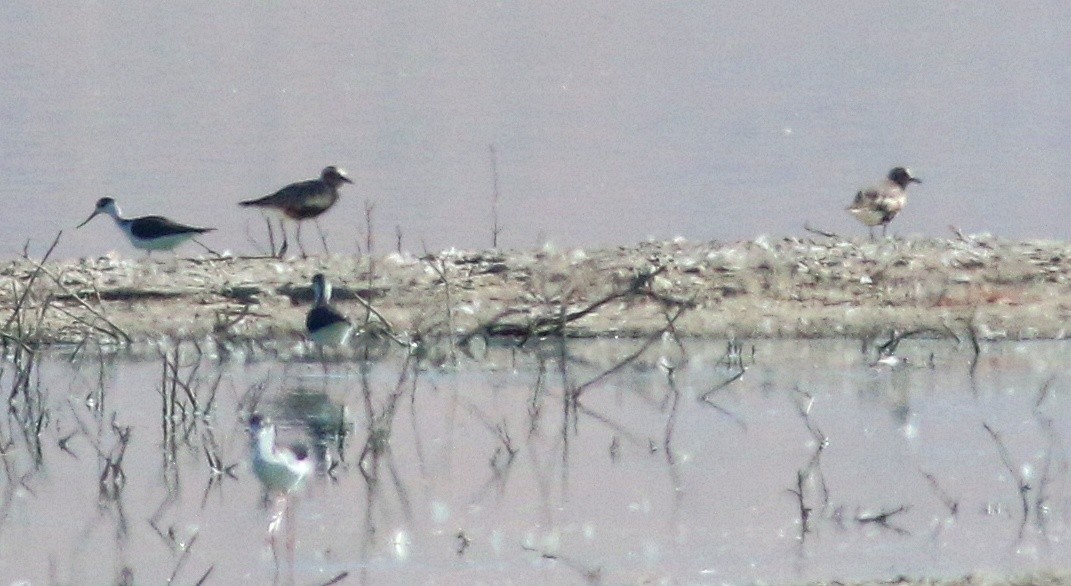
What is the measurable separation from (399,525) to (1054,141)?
21.9 m

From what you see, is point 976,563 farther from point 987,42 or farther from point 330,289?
point 987,42

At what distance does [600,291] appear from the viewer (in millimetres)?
14211

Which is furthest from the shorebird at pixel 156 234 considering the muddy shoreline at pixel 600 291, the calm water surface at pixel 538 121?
the calm water surface at pixel 538 121

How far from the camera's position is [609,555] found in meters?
7.85

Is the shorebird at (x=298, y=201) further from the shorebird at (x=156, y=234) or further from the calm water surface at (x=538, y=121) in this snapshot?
the shorebird at (x=156, y=234)

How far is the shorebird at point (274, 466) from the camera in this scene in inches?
331

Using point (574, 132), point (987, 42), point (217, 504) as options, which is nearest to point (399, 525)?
point (217, 504)

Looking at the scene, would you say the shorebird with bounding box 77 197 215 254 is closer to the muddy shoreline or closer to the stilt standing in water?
the muddy shoreline

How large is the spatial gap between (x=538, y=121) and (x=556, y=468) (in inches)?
843

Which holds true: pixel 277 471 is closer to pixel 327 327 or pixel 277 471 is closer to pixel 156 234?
pixel 327 327

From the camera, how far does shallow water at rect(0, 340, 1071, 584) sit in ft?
25.6

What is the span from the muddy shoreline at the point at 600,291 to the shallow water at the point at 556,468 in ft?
1.80

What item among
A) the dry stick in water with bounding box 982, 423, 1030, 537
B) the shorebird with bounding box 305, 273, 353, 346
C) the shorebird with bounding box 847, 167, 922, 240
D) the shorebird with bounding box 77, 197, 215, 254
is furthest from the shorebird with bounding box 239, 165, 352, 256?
the dry stick in water with bounding box 982, 423, 1030, 537

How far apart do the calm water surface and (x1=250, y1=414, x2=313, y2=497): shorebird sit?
21.5 feet
